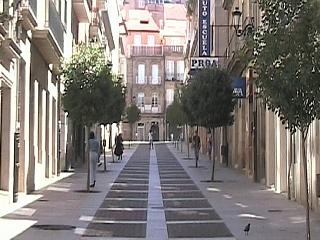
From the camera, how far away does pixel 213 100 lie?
1121 inches

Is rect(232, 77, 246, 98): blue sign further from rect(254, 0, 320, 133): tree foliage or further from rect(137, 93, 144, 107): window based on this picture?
rect(137, 93, 144, 107): window

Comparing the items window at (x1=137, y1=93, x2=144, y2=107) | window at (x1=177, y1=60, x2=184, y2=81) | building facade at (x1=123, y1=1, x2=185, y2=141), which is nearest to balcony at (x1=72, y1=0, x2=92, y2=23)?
building facade at (x1=123, y1=1, x2=185, y2=141)

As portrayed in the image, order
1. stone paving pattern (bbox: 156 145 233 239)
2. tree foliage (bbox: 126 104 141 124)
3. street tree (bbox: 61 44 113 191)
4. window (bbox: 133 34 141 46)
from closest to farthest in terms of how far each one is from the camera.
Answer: stone paving pattern (bbox: 156 145 233 239) → street tree (bbox: 61 44 113 191) → tree foliage (bbox: 126 104 141 124) → window (bbox: 133 34 141 46)

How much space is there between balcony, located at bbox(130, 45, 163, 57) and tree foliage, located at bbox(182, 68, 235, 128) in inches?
3118

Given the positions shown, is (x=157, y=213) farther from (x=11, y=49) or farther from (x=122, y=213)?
(x=11, y=49)

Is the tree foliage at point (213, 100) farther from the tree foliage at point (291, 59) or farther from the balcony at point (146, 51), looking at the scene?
the balcony at point (146, 51)

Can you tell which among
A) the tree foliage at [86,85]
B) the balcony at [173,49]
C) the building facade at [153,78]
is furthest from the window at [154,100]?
the tree foliage at [86,85]

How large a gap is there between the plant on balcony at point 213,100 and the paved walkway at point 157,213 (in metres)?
2.57

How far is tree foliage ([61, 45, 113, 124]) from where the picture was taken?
2395 cm

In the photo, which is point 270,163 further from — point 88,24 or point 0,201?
point 88,24

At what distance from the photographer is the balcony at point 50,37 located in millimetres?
23375

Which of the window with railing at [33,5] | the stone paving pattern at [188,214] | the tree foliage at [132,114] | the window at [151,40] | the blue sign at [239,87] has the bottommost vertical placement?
the stone paving pattern at [188,214]

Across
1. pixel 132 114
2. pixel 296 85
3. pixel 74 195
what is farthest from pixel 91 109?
pixel 132 114

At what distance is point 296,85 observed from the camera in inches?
433
